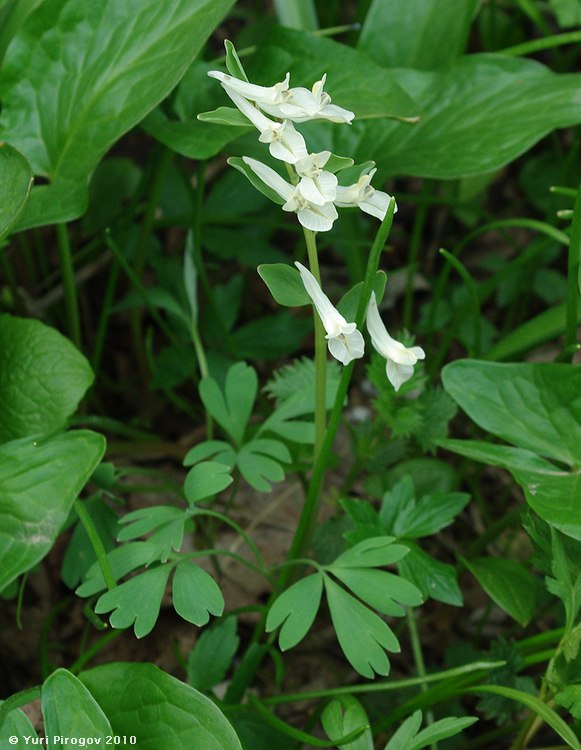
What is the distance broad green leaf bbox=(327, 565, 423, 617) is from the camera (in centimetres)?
→ 80

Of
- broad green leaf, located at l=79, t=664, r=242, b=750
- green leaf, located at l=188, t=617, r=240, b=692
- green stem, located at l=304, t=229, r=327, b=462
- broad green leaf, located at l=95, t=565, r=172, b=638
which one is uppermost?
green stem, located at l=304, t=229, r=327, b=462

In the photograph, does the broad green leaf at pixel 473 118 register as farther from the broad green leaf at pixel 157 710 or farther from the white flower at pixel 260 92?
the broad green leaf at pixel 157 710

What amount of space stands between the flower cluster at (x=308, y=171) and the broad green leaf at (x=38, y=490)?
31 centimetres

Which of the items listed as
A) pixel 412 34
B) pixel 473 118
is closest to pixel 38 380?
pixel 473 118

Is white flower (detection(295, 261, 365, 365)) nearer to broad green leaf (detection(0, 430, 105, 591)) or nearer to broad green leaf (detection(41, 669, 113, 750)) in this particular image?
broad green leaf (detection(0, 430, 105, 591))

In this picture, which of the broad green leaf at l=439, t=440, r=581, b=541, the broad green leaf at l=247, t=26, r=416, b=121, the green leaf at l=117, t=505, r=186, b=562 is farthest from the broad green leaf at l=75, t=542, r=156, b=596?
the broad green leaf at l=247, t=26, r=416, b=121

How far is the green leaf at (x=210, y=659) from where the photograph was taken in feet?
3.15

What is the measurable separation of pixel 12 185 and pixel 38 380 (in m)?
0.25

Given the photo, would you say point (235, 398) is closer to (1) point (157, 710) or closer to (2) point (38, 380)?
(2) point (38, 380)

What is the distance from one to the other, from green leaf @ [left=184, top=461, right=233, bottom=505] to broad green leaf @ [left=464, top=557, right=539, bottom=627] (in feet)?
1.30

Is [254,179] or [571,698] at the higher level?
[254,179]

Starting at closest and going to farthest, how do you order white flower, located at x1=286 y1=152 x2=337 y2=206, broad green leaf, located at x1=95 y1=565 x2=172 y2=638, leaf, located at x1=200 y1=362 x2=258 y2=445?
white flower, located at x1=286 y1=152 x2=337 y2=206 → broad green leaf, located at x1=95 y1=565 x2=172 y2=638 → leaf, located at x1=200 y1=362 x2=258 y2=445

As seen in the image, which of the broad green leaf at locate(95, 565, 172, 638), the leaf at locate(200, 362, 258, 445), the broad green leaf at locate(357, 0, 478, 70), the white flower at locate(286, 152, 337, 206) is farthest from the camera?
the broad green leaf at locate(357, 0, 478, 70)

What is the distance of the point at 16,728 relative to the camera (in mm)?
761
